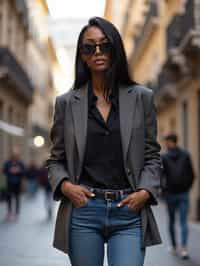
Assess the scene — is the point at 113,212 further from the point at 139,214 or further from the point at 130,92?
the point at 130,92

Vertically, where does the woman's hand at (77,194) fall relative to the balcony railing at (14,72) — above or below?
above

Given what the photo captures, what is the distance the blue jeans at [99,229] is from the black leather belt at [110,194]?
2 cm

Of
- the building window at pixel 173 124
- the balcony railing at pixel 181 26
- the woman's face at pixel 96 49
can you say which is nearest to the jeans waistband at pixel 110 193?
the woman's face at pixel 96 49

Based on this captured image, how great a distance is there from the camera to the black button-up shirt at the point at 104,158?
3.38m

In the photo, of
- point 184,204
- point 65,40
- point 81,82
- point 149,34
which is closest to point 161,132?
point 149,34

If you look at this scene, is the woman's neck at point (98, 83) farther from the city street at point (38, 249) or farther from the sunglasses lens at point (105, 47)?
the city street at point (38, 249)

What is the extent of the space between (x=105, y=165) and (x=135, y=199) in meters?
0.22

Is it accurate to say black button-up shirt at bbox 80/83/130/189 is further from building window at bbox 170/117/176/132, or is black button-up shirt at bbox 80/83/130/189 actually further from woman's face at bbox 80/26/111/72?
building window at bbox 170/117/176/132

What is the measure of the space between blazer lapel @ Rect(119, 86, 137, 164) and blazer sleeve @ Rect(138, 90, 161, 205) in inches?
2.9

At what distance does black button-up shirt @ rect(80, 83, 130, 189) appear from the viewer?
3379mm

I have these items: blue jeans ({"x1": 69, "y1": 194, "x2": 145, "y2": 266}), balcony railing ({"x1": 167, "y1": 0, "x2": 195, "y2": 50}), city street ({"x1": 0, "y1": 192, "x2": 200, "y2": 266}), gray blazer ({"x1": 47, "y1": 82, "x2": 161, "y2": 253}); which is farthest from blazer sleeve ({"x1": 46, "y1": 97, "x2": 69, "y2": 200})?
balcony railing ({"x1": 167, "y1": 0, "x2": 195, "y2": 50})

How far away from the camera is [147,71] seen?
127 feet

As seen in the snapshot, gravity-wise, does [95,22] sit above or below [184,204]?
above

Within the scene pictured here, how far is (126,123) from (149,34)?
1237 inches
